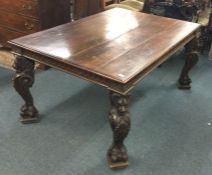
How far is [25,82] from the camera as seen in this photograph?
1.89 m

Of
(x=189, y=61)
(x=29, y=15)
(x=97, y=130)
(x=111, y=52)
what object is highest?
(x=111, y=52)

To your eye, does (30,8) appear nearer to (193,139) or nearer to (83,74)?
(83,74)

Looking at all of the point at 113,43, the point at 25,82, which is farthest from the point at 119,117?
the point at 25,82

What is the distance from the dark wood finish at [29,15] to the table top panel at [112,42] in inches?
23.6

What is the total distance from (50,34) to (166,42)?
2.39 feet

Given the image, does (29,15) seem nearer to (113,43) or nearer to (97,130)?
A: (113,43)

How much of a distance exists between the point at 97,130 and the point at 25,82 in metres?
0.56

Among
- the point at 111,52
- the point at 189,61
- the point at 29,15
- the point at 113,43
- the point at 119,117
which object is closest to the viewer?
the point at 119,117

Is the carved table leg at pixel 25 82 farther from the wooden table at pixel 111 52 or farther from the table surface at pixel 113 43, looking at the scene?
the table surface at pixel 113 43

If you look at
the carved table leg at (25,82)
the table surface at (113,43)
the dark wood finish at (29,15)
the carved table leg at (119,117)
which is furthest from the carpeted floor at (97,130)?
the table surface at (113,43)

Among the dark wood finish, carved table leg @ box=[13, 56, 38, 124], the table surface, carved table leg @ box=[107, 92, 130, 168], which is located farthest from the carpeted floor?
the table surface

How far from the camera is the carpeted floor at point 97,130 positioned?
173 cm

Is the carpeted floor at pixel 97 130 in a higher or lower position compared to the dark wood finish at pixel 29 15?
lower

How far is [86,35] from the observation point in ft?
6.28
